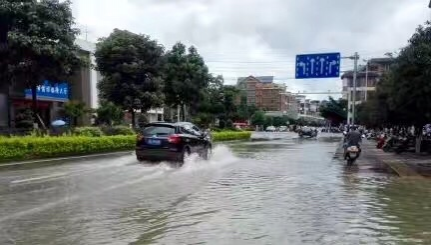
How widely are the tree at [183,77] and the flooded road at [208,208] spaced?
2559cm

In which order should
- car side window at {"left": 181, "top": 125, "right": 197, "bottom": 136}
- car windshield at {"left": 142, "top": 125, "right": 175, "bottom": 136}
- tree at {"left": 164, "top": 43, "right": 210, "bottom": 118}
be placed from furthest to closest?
1. tree at {"left": 164, "top": 43, "right": 210, "bottom": 118}
2. car side window at {"left": 181, "top": 125, "right": 197, "bottom": 136}
3. car windshield at {"left": 142, "top": 125, "right": 175, "bottom": 136}

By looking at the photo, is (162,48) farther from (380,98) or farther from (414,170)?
(414,170)

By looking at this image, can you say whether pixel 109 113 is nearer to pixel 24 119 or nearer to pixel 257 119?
pixel 24 119

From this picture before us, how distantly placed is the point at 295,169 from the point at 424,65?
5371 millimetres

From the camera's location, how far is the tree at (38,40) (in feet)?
80.9

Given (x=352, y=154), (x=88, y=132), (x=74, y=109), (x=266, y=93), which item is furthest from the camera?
(x=266, y=93)

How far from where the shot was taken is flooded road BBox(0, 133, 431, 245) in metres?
7.77

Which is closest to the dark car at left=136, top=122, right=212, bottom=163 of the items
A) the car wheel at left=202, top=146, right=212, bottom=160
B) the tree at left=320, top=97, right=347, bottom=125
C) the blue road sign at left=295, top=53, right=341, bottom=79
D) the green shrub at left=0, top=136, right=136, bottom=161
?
the car wheel at left=202, top=146, right=212, bottom=160

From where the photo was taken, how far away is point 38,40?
24.7 m

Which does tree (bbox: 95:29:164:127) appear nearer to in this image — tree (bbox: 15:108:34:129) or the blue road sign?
tree (bbox: 15:108:34:129)

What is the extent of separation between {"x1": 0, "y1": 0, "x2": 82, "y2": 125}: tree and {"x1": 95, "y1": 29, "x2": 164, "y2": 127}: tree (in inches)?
262

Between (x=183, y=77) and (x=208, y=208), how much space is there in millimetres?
33211

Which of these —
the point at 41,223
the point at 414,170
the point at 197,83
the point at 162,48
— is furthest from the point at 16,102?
the point at 41,223

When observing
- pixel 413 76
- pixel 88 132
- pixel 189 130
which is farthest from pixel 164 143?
pixel 413 76
